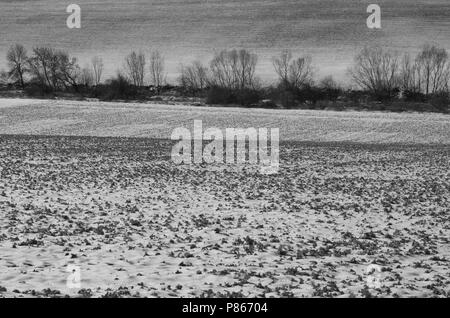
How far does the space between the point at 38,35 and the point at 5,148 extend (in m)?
92.6

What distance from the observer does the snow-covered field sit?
39.8 feet

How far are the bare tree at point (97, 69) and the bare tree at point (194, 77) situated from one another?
12.3 metres

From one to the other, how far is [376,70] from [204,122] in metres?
43.0

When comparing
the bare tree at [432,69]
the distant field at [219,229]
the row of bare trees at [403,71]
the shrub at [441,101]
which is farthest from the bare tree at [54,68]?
the distant field at [219,229]

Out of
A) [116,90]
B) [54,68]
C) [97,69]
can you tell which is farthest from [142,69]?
[116,90]

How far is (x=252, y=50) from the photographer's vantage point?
11381 centimetres

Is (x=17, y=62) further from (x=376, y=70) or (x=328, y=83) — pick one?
(x=376, y=70)

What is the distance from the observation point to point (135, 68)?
347ft

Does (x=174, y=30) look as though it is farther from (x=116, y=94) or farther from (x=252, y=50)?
(x=116, y=94)

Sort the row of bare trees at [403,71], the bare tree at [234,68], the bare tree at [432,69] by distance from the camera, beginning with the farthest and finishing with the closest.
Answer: the bare tree at [234,68] → the bare tree at [432,69] → the row of bare trees at [403,71]

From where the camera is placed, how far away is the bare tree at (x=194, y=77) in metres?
97.5

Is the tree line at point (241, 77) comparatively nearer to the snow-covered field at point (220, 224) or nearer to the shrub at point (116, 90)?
the shrub at point (116, 90)

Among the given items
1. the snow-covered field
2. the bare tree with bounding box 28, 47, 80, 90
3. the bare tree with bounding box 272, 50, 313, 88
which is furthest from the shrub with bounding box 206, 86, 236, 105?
the snow-covered field
